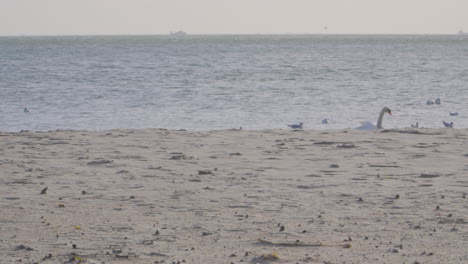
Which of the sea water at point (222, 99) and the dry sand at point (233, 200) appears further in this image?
the sea water at point (222, 99)

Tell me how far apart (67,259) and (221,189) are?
2778 mm

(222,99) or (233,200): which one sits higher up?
(233,200)

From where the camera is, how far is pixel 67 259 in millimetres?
5297

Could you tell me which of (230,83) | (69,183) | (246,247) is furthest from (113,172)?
(230,83)

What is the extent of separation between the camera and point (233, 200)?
7.30 m

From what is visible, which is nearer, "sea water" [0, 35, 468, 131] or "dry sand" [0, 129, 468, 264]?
"dry sand" [0, 129, 468, 264]

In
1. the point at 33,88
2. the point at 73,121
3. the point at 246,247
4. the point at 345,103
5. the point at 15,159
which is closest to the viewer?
the point at 246,247

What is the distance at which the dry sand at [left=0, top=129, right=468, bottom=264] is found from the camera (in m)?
5.59

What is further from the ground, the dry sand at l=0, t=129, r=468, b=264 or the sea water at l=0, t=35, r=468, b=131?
the dry sand at l=0, t=129, r=468, b=264

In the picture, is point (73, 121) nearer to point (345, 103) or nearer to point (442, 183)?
point (345, 103)

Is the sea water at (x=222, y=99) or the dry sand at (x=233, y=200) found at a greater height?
the dry sand at (x=233, y=200)

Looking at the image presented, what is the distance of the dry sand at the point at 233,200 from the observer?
18.3ft

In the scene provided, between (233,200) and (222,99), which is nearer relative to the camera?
(233,200)

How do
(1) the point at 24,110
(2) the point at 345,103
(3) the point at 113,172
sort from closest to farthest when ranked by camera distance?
(3) the point at 113,172
(1) the point at 24,110
(2) the point at 345,103
